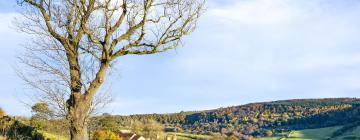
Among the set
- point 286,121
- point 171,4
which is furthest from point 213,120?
point 171,4

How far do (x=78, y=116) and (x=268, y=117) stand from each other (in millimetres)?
156888

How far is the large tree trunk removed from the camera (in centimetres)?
1207

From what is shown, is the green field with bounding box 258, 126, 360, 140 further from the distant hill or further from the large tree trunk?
the large tree trunk

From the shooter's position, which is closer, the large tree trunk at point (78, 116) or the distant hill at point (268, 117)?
the large tree trunk at point (78, 116)

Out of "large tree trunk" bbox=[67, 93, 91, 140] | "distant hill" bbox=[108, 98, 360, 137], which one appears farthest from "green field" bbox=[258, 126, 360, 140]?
"large tree trunk" bbox=[67, 93, 91, 140]

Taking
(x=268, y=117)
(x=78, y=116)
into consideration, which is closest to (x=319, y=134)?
(x=268, y=117)

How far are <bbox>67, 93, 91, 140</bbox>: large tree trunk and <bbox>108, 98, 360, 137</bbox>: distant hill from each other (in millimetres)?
128204

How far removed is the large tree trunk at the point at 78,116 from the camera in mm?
12070

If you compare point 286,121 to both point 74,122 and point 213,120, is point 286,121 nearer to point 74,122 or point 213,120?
point 213,120

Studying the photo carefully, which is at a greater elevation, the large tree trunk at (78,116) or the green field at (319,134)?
the large tree trunk at (78,116)

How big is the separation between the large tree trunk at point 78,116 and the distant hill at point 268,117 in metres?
128

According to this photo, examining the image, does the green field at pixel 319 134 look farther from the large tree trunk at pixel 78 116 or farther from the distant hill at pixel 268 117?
the large tree trunk at pixel 78 116

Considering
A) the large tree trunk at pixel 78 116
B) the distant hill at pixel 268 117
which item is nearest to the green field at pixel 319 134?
the distant hill at pixel 268 117

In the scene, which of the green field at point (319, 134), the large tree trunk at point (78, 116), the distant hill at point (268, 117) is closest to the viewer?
the large tree trunk at point (78, 116)
